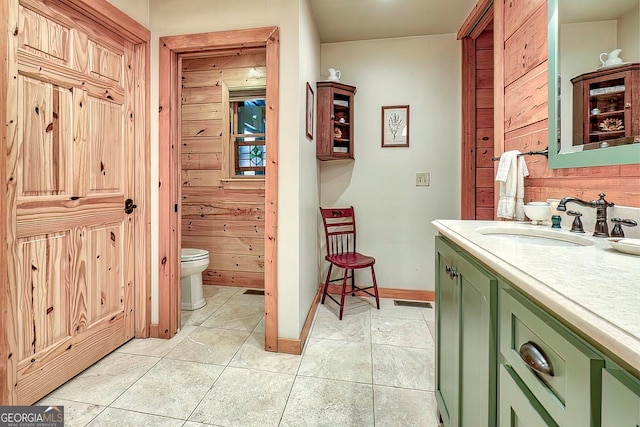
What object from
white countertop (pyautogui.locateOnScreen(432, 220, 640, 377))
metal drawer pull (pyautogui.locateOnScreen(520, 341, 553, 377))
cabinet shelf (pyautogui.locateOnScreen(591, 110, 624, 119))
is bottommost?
metal drawer pull (pyautogui.locateOnScreen(520, 341, 553, 377))

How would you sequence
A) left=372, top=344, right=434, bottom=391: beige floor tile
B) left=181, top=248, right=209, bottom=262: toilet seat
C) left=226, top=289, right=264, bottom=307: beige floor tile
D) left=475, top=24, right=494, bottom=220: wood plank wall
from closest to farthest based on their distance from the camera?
left=372, top=344, right=434, bottom=391: beige floor tile → left=181, top=248, right=209, bottom=262: toilet seat → left=475, top=24, right=494, bottom=220: wood plank wall → left=226, top=289, right=264, bottom=307: beige floor tile

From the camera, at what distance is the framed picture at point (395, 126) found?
9.27 feet

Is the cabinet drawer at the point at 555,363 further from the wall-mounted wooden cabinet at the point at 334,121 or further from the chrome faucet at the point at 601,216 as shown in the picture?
the wall-mounted wooden cabinet at the point at 334,121

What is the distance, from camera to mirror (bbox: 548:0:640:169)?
996mm

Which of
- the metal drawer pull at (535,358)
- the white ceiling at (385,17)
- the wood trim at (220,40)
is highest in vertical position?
the white ceiling at (385,17)

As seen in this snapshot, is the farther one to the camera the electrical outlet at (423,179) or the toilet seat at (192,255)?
the electrical outlet at (423,179)

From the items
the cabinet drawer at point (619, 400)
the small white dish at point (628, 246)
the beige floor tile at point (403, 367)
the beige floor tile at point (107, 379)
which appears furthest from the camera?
the beige floor tile at point (403, 367)

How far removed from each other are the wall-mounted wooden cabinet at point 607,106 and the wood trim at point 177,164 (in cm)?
151

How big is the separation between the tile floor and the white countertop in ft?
3.30

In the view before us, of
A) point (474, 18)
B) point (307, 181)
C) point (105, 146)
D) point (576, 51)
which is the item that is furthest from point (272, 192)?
point (474, 18)

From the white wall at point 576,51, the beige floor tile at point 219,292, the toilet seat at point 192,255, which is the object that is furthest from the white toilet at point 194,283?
the white wall at point 576,51

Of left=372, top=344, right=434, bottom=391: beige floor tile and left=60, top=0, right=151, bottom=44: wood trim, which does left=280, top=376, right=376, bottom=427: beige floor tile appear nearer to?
left=372, top=344, right=434, bottom=391: beige floor tile

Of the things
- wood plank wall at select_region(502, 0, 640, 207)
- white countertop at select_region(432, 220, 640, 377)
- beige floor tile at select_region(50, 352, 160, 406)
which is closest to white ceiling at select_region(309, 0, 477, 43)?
wood plank wall at select_region(502, 0, 640, 207)

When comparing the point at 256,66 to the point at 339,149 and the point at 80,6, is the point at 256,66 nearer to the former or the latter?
the point at 339,149
